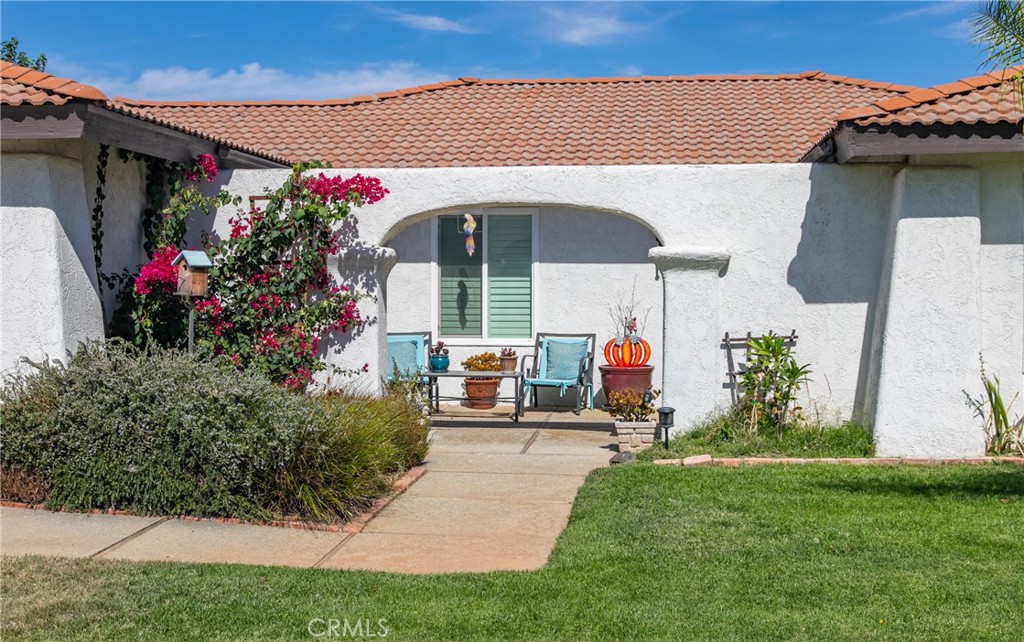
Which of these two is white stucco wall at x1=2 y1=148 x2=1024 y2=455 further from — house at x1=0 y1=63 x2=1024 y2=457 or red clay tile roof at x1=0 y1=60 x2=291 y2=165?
red clay tile roof at x1=0 y1=60 x2=291 y2=165

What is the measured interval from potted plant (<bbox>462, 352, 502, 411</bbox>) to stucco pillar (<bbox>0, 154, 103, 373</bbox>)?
6.00 meters

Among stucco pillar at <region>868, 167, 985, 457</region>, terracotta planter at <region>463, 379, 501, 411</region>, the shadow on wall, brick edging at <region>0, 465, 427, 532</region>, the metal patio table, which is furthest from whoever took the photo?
terracotta planter at <region>463, 379, 501, 411</region>

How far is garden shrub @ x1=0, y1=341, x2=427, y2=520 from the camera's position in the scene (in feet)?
24.1

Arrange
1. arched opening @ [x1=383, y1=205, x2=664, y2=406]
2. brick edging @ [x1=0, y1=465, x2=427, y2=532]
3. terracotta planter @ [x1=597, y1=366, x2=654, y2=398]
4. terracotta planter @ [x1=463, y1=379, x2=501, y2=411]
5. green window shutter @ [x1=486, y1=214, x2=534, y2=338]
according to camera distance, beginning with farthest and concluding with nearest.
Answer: green window shutter @ [x1=486, y1=214, x2=534, y2=338] < arched opening @ [x1=383, y1=205, x2=664, y2=406] < terracotta planter @ [x1=463, y1=379, x2=501, y2=411] < terracotta planter @ [x1=597, y1=366, x2=654, y2=398] < brick edging @ [x1=0, y1=465, x2=427, y2=532]

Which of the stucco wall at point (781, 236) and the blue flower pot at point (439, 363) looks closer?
the stucco wall at point (781, 236)

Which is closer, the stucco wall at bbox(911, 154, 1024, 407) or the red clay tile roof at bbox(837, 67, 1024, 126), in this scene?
the red clay tile roof at bbox(837, 67, 1024, 126)

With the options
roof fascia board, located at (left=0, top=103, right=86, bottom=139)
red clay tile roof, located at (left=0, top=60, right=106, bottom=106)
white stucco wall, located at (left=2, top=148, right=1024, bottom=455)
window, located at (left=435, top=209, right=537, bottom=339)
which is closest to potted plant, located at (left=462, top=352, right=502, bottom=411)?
window, located at (left=435, top=209, right=537, bottom=339)

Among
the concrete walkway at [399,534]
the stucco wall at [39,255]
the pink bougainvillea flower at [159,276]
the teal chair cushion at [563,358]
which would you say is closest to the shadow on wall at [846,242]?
the concrete walkway at [399,534]

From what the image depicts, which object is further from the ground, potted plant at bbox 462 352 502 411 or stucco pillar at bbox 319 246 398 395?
stucco pillar at bbox 319 246 398 395

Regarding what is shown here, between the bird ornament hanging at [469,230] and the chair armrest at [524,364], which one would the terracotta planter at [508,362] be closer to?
the chair armrest at [524,364]

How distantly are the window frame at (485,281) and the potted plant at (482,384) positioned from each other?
1.72ft

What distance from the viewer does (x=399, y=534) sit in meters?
7.22

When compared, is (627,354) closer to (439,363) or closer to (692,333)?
(439,363)

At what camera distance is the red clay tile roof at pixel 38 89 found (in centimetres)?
847
